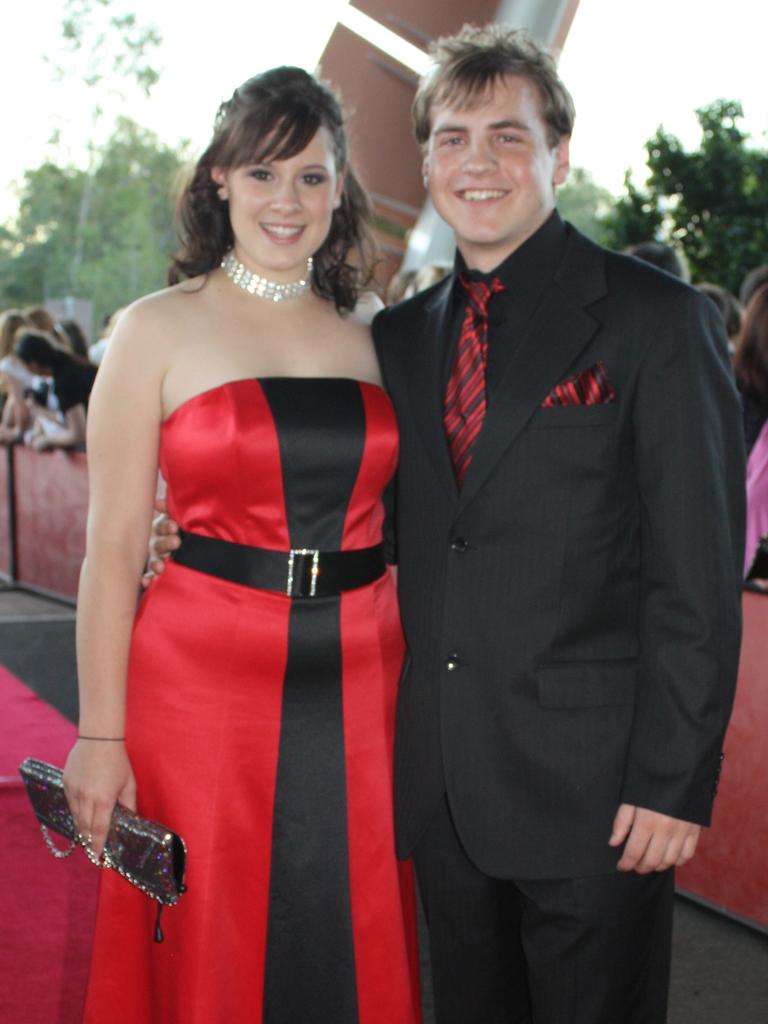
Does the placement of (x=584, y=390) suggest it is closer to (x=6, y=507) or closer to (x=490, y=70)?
(x=490, y=70)

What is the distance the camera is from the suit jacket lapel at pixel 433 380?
5.25 ft

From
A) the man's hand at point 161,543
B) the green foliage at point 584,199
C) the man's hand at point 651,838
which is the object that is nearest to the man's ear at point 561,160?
the man's hand at point 161,543

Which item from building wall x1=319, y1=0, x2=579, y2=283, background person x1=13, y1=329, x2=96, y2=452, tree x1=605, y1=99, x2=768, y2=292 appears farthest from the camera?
tree x1=605, y1=99, x2=768, y2=292

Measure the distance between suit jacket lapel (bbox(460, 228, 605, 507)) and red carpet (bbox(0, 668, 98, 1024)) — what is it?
1505 mm

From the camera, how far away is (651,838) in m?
1.48

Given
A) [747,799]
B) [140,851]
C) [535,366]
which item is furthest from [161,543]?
[747,799]

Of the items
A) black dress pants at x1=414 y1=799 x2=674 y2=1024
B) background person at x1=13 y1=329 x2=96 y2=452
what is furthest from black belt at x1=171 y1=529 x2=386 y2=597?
background person at x1=13 y1=329 x2=96 y2=452

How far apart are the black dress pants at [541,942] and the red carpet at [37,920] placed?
37.0 inches

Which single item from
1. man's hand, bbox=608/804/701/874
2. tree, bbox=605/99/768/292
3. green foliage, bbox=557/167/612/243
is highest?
green foliage, bbox=557/167/612/243

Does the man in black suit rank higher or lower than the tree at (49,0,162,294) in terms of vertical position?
lower

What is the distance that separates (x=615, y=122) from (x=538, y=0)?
9.16 m

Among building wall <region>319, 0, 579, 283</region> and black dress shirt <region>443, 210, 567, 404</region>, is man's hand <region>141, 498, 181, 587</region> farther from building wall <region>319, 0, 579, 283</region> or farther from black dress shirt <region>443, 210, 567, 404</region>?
building wall <region>319, 0, 579, 283</region>

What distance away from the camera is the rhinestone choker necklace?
1922 mm

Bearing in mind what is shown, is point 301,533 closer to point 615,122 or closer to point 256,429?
point 256,429
